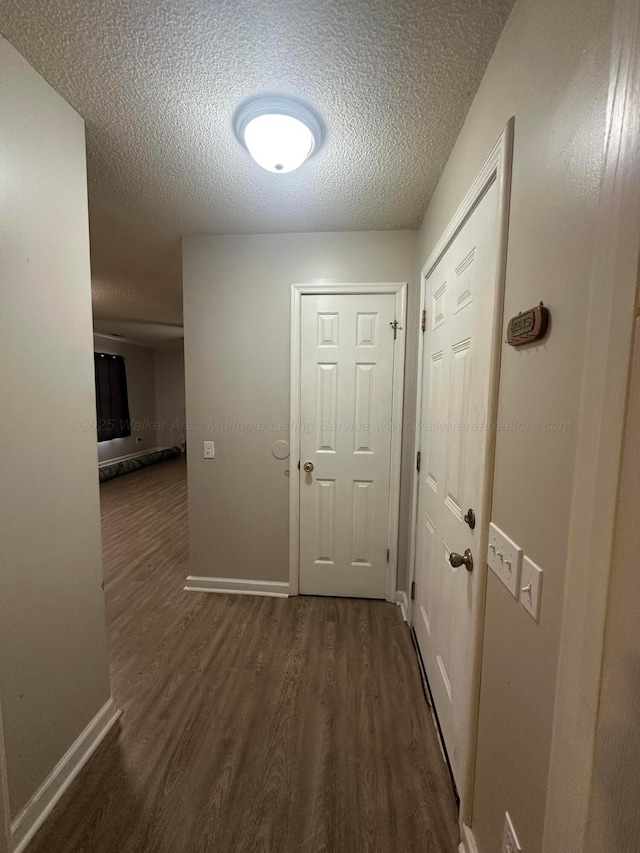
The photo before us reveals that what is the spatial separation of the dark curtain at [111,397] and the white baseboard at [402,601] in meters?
5.33

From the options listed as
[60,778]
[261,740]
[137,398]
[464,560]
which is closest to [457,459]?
[464,560]

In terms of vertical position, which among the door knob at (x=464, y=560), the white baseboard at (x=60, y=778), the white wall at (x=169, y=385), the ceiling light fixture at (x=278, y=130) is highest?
the ceiling light fixture at (x=278, y=130)

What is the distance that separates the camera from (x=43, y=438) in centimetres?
106

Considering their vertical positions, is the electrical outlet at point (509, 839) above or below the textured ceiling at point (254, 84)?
below

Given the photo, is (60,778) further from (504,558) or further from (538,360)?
(538,360)

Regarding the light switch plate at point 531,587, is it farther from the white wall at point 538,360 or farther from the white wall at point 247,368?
the white wall at point 247,368

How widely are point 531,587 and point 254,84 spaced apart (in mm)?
1656

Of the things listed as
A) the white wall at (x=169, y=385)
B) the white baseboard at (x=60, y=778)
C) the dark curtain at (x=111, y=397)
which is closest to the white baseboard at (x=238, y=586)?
the white baseboard at (x=60, y=778)

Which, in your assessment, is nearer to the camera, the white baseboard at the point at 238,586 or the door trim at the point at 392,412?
the door trim at the point at 392,412

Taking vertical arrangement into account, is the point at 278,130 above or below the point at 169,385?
above

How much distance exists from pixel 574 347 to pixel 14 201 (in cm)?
150

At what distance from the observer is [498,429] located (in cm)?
89

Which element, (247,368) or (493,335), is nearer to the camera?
(493,335)

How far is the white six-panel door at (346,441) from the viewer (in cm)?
209
